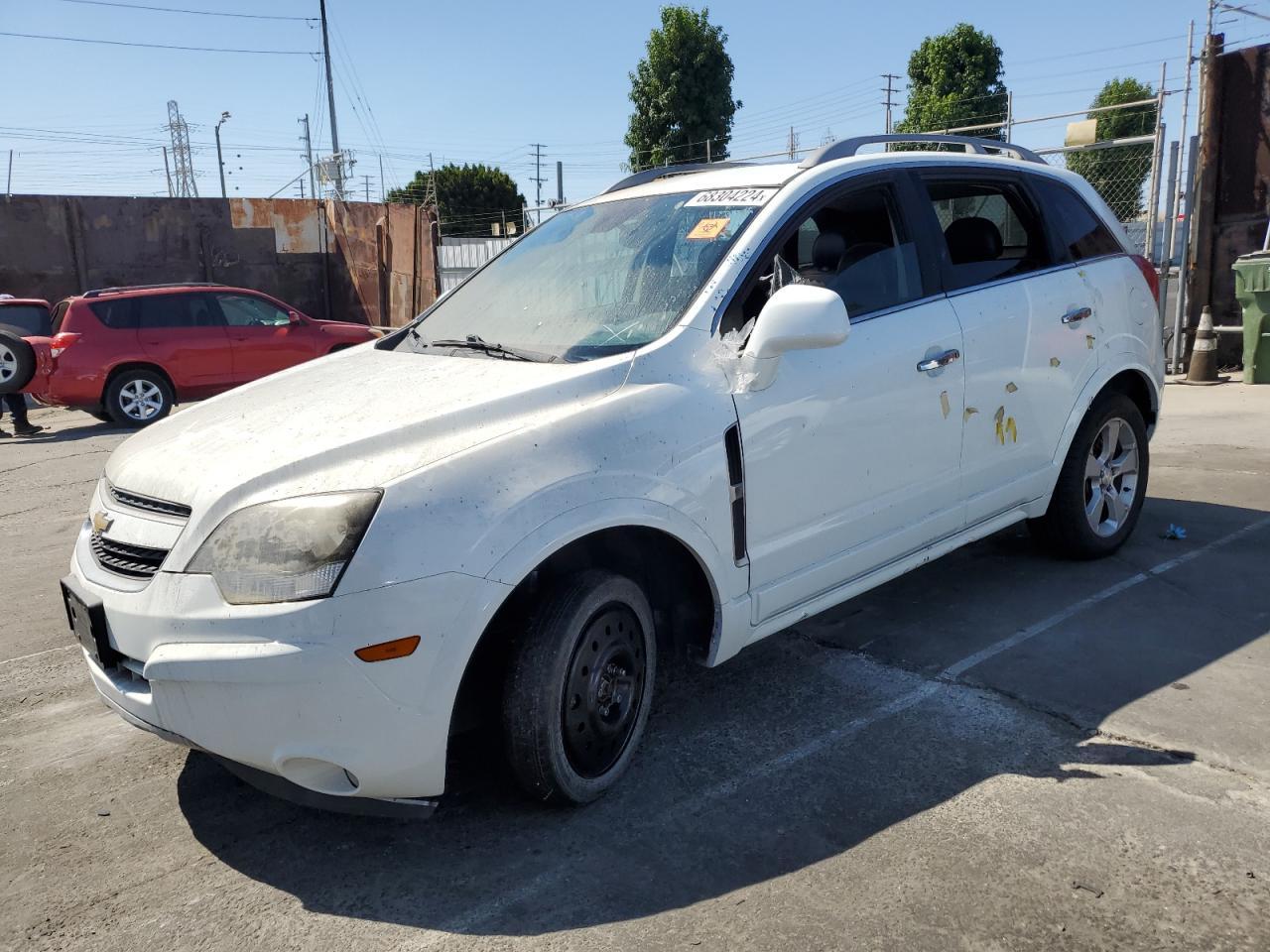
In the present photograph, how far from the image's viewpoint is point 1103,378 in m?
4.89

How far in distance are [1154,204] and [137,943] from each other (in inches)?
481

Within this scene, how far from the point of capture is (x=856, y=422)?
3.67 m

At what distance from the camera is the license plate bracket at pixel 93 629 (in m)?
2.92

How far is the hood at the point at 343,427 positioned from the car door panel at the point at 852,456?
0.62 m

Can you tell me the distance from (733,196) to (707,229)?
0.67 feet

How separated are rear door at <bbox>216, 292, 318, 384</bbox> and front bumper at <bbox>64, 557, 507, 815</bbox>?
11.1m

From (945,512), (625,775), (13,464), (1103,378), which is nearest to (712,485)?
(625,775)

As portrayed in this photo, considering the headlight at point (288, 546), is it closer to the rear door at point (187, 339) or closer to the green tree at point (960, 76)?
the rear door at point (187, 339)

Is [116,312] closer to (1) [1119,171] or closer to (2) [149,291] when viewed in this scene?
(2) [149,291]

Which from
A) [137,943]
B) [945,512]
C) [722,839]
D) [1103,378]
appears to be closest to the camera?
[137,943]

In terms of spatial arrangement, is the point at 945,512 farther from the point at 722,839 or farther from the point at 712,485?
the point at 722,839

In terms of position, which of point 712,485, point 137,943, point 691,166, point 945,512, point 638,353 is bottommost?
point 137,943

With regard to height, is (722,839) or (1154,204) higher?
(1154,204)

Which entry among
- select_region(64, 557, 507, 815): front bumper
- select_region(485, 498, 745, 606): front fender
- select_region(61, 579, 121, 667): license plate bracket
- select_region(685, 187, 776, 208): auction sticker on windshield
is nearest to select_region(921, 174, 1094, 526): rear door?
select_region(685, 187, 776, 208): auction sticker on windshield
